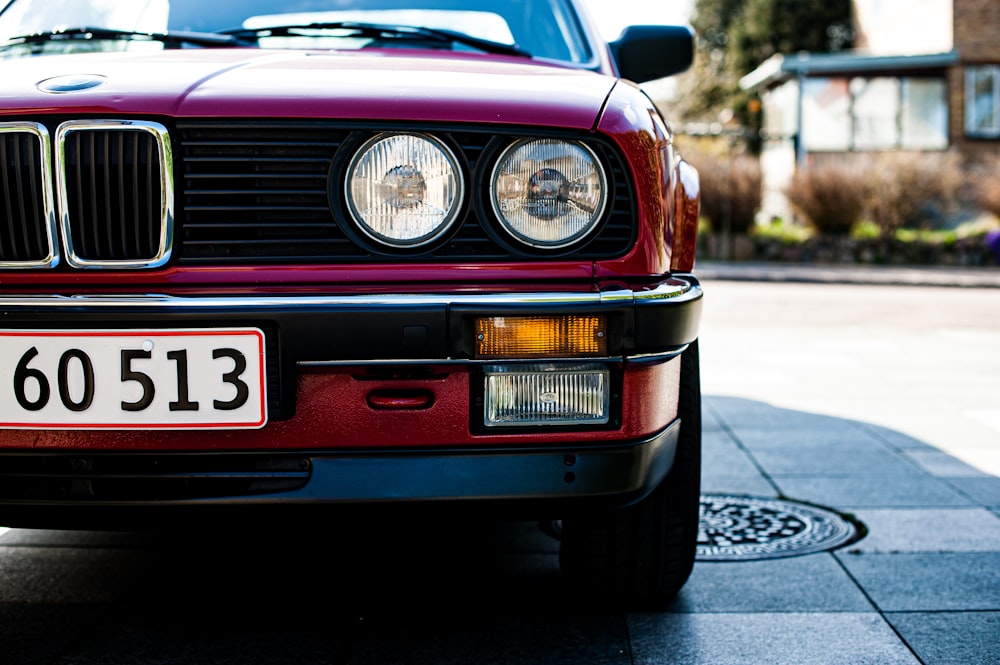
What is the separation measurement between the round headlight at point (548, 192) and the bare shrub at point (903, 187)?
19.1 metres

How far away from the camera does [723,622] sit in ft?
8.79

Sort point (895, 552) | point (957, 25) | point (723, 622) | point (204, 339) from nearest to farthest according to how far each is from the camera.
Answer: point (204, 339) → point (723, 622) → point (895, 552) → point (957, 25)

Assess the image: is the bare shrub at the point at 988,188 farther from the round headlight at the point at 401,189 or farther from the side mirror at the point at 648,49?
the round headlight at the point at 401,189

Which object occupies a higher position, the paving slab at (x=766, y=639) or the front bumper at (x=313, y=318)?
the front bumper at (x=313, y=318)

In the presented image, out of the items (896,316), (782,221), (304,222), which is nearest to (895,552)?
(304,222)

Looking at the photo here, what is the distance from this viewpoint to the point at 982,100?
24.9m

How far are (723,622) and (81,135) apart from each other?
1.72 m

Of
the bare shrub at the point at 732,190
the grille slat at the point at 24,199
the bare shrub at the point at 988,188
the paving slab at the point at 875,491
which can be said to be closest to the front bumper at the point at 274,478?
the grille slat at the point at 24,199

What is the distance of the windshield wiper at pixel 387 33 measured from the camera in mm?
2875

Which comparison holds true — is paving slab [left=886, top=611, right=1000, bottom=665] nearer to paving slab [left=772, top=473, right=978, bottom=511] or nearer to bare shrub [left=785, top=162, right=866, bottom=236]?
paving slab [left=772, top=473, right=978, bottom=511]

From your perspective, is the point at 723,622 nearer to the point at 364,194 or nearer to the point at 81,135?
the point at 364,194

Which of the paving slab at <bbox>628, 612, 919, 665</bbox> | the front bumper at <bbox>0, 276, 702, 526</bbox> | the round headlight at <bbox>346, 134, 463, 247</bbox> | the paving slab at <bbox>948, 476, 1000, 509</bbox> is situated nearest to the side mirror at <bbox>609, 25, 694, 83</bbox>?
the round headlight at <bbox>346, 134, 463, 247</bbox>

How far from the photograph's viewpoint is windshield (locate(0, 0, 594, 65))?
2.87 metres

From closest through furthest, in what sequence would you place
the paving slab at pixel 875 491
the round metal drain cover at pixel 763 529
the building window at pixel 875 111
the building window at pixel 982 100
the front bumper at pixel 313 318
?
the front bumper at pixel 313 318, the round metal drain cover at pixel 763 529, the paving slab at pixel 875 491, the building window at pixel 982 100, the building window at pixel 875 111
